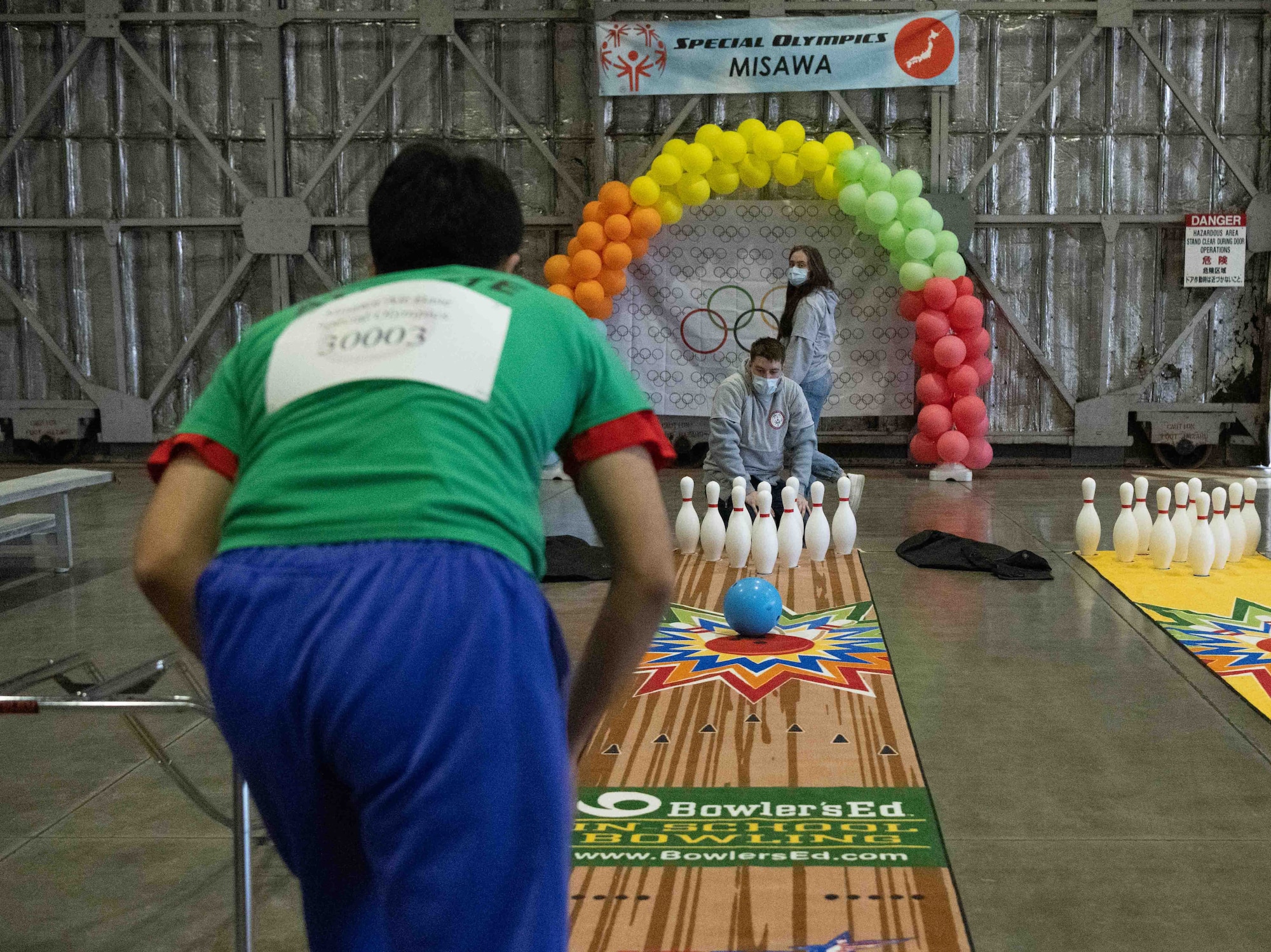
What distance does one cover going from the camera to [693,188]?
9.78 m

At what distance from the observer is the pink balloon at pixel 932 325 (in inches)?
380

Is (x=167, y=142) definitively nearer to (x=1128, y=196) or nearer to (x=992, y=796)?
(x=1128, y=196)

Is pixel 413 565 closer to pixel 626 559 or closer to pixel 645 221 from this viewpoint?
pixel 626 559

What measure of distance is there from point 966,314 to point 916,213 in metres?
0.87

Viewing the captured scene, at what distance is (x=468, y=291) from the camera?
1462 millimetres

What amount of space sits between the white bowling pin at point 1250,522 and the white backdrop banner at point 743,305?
4.40 meters

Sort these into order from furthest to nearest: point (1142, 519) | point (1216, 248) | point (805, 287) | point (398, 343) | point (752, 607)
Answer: point (1216, 248)
point (805, 287)
point (1142, 519)
point (752, 607)
point (398, 343)

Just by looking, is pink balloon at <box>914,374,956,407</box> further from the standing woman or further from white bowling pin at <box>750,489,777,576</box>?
white bowling pin at <box>750,489,777,576</box>

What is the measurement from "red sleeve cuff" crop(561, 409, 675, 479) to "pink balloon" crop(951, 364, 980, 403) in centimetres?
853

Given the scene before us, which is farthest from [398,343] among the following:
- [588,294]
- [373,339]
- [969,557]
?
[588,294]

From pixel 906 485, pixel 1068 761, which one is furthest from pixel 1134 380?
pixel 1068 761

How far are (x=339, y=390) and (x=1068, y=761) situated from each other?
110 inches

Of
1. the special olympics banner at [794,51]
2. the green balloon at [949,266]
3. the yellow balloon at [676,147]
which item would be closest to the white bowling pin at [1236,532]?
the green balloon at [949,266]

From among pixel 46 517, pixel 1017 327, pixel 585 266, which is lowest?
pixel 46 517
